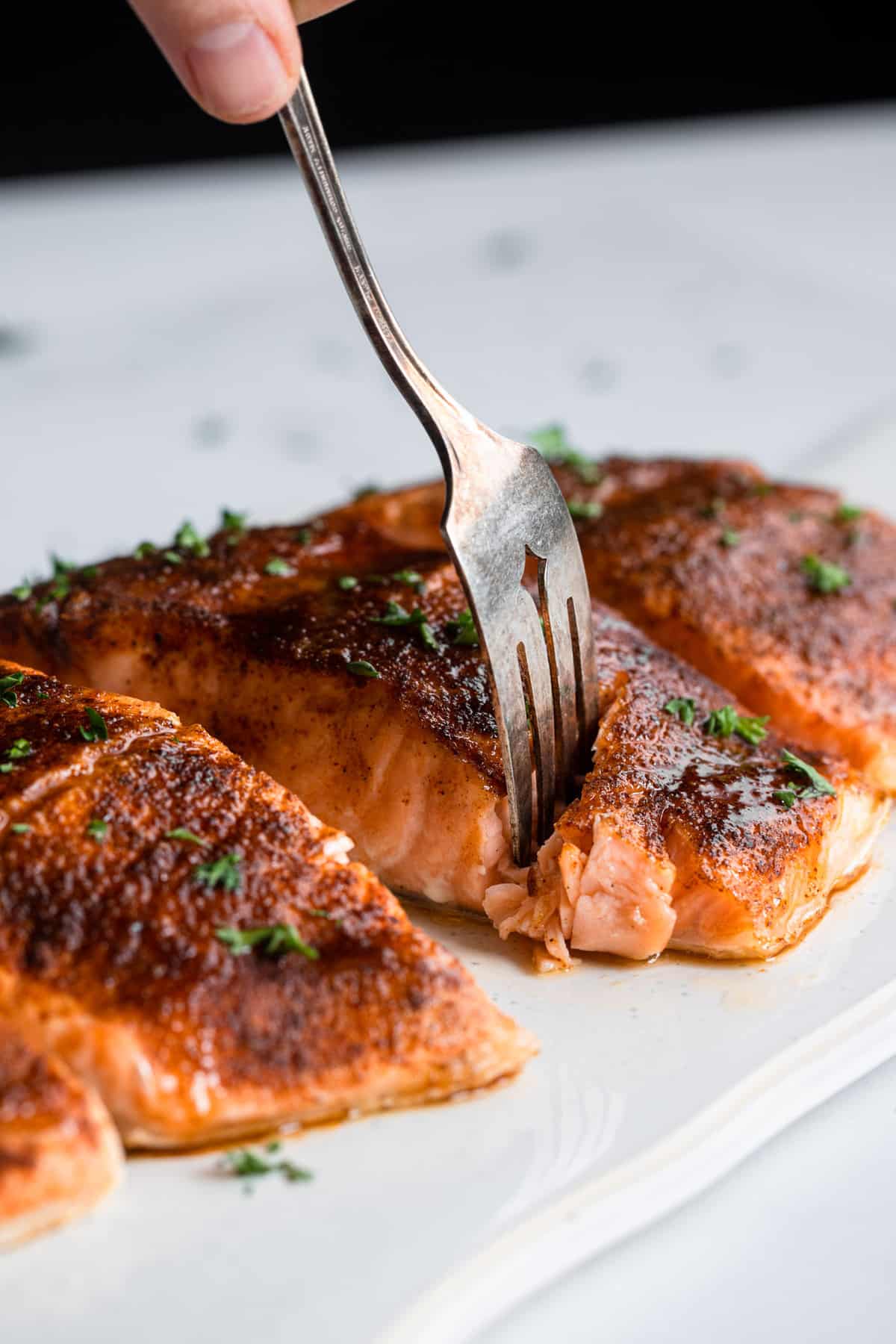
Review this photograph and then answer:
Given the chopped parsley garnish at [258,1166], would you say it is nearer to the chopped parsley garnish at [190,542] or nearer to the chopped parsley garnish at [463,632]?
the chopped parsley garnish at [463,632]

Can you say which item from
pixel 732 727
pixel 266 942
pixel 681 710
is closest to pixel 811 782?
pixel 732 727

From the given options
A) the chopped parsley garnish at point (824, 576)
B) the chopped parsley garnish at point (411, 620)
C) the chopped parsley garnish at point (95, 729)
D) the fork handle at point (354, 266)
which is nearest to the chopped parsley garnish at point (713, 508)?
the chopped parsley garnish at point (824, 576)

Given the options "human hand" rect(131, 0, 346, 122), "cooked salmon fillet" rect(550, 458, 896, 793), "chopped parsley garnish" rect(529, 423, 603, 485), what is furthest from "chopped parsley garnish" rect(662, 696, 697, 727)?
"human hand" rect(131, 0, 346, 122)

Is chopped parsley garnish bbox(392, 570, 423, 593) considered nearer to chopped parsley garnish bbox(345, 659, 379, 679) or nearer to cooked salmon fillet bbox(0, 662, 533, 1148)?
chopped parsley garnish bbox(345, 659, 379, 679)

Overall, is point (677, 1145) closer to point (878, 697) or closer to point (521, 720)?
point (521, 720)

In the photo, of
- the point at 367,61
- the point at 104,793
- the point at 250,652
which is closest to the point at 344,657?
the point at 250,652
